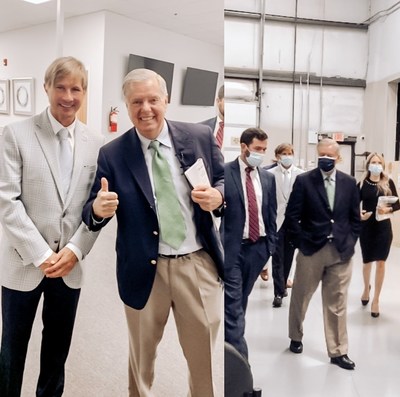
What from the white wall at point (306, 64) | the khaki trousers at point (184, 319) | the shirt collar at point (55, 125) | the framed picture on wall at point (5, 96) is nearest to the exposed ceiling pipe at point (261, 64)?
the white wall at point (306, 64)

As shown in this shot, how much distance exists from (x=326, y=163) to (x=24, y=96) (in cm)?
93

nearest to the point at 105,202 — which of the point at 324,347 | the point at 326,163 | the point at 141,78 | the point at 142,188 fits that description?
the point at 142,188

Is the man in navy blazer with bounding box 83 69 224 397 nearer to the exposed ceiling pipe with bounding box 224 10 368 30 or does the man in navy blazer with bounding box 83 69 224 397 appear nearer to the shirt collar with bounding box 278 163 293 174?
the shirt collar with bounding box 278 163 293 174

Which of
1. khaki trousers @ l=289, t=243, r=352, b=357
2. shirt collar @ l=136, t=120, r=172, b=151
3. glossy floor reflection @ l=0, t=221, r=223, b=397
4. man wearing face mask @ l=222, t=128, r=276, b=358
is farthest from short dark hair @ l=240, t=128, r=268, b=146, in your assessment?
glossy floor reflection @ l=0, t=221, r=223, b=397

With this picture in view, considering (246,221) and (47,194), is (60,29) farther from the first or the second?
(246,221)

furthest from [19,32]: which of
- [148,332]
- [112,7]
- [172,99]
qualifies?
[148,332]

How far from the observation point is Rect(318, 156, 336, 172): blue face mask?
107 cm

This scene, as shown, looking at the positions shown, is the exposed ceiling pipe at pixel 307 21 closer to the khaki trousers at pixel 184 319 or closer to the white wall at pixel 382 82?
the white wall at pixel 382 82

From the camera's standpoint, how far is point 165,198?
3.95 feet

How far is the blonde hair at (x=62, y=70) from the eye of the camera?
1.22 meters

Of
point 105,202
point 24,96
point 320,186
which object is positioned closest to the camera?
point 320,186

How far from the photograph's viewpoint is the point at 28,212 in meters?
1.25

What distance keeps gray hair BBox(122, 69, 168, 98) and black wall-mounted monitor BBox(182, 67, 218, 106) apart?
67mm

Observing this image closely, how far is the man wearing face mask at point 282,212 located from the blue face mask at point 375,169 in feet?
0.59
